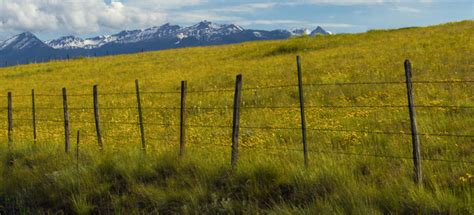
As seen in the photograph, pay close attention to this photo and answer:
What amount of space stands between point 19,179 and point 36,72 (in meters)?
44.8

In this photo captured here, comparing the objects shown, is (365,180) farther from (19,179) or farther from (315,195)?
(19,179)

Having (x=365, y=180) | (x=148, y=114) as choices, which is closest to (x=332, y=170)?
(x=365, y=180)

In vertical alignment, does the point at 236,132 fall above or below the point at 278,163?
above

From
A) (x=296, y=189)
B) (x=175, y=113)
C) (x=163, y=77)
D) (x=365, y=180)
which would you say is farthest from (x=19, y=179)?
(x=163, y=77)

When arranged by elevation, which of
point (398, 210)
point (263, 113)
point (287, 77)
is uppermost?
point (287, 77)

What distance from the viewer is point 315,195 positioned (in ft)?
21.7

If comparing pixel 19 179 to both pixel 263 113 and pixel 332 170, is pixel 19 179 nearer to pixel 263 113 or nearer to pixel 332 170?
pixel 332 170

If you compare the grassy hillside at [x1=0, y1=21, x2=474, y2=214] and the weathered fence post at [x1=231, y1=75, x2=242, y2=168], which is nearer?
the grassy hillside at [x1=0, y1=21, x2=474, y2=214]

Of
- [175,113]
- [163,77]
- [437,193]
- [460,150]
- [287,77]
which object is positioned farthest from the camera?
[163,77]

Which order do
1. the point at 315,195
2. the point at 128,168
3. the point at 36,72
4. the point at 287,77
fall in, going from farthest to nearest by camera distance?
the point at 36,72, the point at 287,77, the point at 128,168, the point at 315,195

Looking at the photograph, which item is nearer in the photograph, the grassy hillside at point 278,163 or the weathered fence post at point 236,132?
the grassy hillside at point 278,163

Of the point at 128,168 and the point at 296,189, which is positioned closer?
the point at 296,189

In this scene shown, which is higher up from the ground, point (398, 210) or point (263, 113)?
point (263, 113)

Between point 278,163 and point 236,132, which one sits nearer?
point 278,163
